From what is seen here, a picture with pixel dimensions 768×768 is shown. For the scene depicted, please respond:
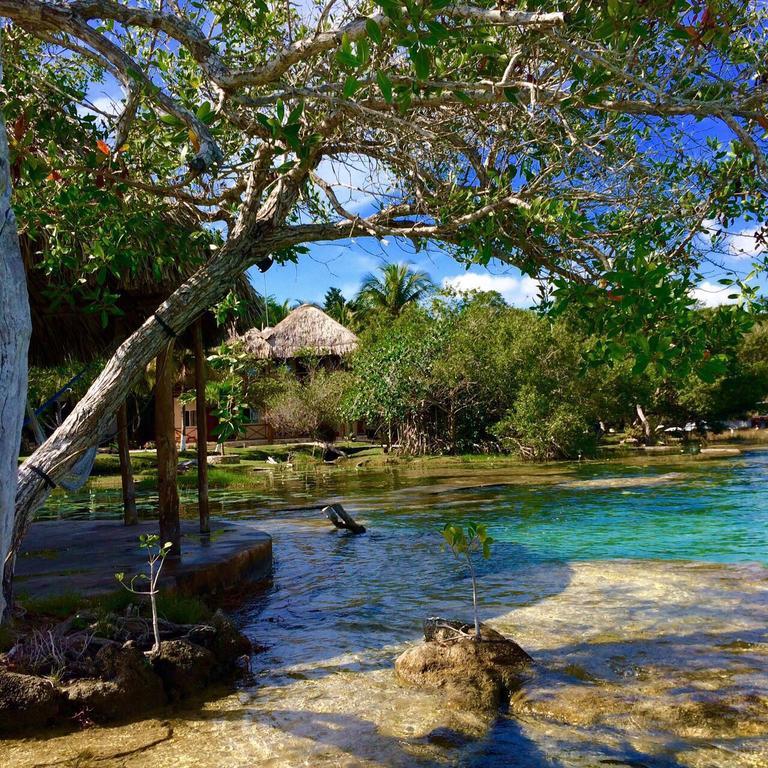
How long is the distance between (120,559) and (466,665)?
3.58m

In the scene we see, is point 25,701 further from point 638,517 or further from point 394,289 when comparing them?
point 394,289

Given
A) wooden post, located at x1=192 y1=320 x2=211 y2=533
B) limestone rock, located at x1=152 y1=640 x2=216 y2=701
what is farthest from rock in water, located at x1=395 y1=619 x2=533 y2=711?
wooden post, located at x1=192 y1=320 x2=211 y2=533

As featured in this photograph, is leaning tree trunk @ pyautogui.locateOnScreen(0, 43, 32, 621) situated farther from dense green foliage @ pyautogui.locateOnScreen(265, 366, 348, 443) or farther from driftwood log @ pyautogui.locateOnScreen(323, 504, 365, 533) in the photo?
dense green foliage @ pyautogui.locateOnScreen(265, 366, 348, 443)

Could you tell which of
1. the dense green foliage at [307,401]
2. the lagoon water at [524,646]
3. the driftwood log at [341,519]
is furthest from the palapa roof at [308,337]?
the lagoon water at [524,646]

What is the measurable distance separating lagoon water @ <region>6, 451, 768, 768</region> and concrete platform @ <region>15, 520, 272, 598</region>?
0.40 metres

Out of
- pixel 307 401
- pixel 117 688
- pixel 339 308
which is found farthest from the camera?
pixel 339 308

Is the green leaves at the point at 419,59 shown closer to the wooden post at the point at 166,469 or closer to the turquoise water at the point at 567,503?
the wooden post at the point at 166,469

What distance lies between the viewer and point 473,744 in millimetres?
3730

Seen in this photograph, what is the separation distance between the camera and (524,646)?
5.34 meters

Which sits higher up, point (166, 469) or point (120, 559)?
point (166, 469)

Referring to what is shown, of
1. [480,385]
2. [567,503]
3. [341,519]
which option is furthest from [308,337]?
[341,519]

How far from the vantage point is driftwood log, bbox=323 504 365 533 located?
10938 mm

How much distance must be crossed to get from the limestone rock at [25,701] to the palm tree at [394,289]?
35913 mm

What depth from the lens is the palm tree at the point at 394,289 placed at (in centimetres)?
4016
